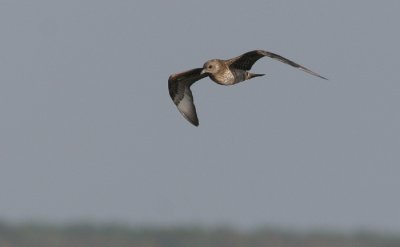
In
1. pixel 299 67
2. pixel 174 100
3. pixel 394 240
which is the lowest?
pixel 299 67

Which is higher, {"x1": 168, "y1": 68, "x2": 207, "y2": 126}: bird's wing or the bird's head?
{"x1": 168, "y1": 68, "x2": 207, "y2": 126}: bird's wing

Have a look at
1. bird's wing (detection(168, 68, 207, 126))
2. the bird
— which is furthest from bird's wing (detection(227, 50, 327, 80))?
bird's wing (detection(168, 68, 207, 126))

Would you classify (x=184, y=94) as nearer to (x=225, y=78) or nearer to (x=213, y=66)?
(x=213, y=66)

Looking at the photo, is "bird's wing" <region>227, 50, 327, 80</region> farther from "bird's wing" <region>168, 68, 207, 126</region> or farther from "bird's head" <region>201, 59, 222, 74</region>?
"bird's wing" <region>168, 68, 207, 126</region>

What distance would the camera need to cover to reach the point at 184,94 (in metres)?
31.4

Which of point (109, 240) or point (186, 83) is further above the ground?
point (109, 240)

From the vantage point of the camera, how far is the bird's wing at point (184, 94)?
3127 cm

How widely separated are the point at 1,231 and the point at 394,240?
84.2ft

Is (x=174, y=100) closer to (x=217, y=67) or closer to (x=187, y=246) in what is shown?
(x=217, y=67)

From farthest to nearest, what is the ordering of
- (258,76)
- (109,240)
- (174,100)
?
(109,240) < (174,100) < (258,76)

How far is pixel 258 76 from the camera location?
2777cm

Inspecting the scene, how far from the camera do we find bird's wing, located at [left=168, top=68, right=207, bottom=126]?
3127 centimetres

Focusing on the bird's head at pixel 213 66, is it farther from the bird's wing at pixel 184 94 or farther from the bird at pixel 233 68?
→ the bird's wing at pixel 184 94

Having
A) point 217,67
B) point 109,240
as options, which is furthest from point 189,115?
point 109,240
